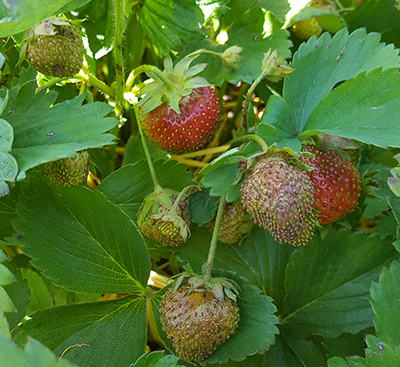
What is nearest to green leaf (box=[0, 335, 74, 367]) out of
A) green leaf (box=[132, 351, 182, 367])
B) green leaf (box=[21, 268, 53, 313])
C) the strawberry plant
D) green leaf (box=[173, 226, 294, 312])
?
the strawberry plant

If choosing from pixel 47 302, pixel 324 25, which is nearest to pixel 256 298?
pixel 47 302

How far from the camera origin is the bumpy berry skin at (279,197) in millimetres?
729

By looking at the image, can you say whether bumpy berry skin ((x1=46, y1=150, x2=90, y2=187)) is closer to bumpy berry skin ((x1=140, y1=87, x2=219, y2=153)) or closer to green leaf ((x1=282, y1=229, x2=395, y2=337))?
bumpy berry skin ((x1=140, y1=87, x2=219, y2=153))

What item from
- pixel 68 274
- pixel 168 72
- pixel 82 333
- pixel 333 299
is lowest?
pixel 333 299

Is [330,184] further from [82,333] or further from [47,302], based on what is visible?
[47,302]

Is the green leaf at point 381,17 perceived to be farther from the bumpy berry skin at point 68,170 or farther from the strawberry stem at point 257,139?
the bumpy berry skin at point 68,170

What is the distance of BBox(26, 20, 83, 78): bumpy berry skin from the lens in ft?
2.77

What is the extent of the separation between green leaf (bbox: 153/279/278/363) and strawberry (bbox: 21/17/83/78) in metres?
0.57

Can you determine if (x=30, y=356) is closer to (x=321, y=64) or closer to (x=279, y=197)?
(x=279, y=197)

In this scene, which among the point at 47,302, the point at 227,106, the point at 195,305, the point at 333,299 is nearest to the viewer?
the point at 195,305

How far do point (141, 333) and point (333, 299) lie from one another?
453 mm

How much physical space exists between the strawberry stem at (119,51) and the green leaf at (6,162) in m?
0.32

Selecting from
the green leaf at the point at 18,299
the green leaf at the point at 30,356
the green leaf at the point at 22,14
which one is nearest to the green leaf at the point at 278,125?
the green leaf at the point at 22,14

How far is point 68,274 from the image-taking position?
0.93m
